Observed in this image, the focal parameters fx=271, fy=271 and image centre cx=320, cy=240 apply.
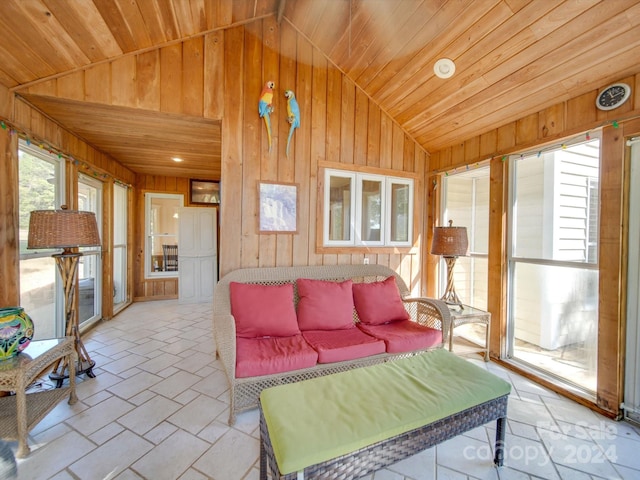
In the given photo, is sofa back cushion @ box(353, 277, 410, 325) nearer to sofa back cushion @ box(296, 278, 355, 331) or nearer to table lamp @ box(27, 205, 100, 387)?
sofa back cushion @ box(296, 278, 355, 331)

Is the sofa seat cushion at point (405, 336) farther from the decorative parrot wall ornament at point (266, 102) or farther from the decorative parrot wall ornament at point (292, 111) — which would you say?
the decorative parrot wall ornament at point (266, 102)

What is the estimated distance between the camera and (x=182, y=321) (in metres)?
3.98

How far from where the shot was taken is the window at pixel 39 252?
2287 millimetres

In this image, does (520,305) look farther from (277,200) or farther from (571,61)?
(277,200)

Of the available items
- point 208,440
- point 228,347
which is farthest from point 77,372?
point 228,347

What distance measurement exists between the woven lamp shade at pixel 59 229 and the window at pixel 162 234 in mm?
3223

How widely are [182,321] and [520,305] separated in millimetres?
4269

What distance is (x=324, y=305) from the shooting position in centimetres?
246

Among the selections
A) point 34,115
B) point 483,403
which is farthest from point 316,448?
point 34,115

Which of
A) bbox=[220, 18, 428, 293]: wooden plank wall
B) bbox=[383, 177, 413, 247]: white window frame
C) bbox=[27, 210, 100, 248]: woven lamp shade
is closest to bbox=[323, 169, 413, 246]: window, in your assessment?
bbox=[383, 177, 413, 247]: white window frame

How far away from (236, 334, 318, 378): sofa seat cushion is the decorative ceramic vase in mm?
1282

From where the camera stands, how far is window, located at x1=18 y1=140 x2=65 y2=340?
2.29m

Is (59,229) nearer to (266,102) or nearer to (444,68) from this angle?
(266,102)

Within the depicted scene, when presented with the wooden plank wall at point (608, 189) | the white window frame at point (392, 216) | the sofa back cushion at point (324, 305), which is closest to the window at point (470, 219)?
the white window frame at point (392, 216)
